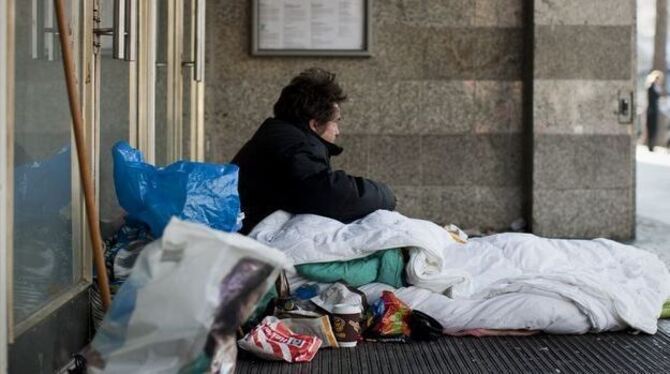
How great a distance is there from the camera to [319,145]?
430cm

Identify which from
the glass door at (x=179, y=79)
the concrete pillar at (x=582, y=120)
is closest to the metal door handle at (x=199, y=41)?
the glass door at (x=179, y=79)

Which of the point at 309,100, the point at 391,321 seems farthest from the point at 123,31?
the point at 391,321

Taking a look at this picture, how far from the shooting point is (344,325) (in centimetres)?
364

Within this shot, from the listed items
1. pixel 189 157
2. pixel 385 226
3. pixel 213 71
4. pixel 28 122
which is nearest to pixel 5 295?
pixel 28 122

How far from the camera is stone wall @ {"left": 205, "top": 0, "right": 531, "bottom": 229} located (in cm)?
673

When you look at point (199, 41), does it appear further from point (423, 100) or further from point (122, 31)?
point (122, 31)

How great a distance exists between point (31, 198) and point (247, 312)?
3.48 ft

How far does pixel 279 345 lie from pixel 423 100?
3690mm

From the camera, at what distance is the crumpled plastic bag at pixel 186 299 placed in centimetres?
222

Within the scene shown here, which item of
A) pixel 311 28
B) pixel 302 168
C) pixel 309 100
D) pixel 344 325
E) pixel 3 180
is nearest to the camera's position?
pixel 3 180

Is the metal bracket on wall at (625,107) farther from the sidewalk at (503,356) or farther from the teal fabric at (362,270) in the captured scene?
the teal fabric at (362,270)

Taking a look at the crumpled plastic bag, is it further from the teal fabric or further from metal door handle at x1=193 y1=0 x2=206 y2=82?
metal door handle at x1=193 y1=0 x2=206 y2=82

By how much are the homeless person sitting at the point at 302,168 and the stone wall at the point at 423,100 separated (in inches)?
88.1

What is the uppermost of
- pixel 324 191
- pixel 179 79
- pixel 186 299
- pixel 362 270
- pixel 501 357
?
pixel 179 79
